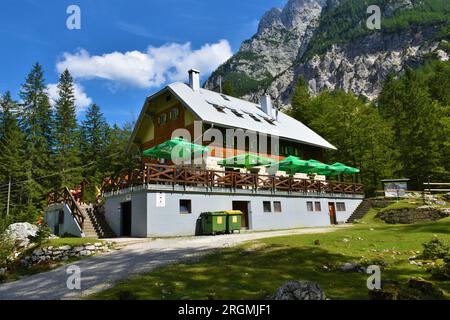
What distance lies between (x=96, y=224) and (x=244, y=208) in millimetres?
9301

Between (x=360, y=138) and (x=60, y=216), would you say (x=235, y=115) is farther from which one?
(x=360, y=138)

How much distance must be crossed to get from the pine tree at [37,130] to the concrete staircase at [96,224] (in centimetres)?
2102

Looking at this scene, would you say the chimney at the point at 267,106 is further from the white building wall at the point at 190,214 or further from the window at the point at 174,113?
the white building wall at the point at 190,214

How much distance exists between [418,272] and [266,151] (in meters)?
22.1

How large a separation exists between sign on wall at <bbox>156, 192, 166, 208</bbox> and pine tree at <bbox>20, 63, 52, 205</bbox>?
26.6 m

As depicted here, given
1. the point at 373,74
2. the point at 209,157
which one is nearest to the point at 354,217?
the point at 209,157

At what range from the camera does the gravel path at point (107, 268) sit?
1001cm

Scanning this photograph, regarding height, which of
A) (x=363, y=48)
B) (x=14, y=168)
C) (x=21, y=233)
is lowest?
(x=21, y=233)

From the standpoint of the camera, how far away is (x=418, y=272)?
10.5m

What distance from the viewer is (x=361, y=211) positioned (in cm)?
3145

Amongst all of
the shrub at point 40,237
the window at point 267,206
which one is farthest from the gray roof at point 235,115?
the shrub at point 40,237

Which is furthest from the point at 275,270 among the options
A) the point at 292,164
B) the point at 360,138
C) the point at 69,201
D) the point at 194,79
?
the point at 360,138

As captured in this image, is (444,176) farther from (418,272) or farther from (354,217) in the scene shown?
(418,272)

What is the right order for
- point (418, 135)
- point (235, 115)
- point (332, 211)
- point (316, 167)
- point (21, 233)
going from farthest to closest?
point (418, 135) < point (235, 115) < point (332, 211) < point (316, 167) < point (21, 233)
